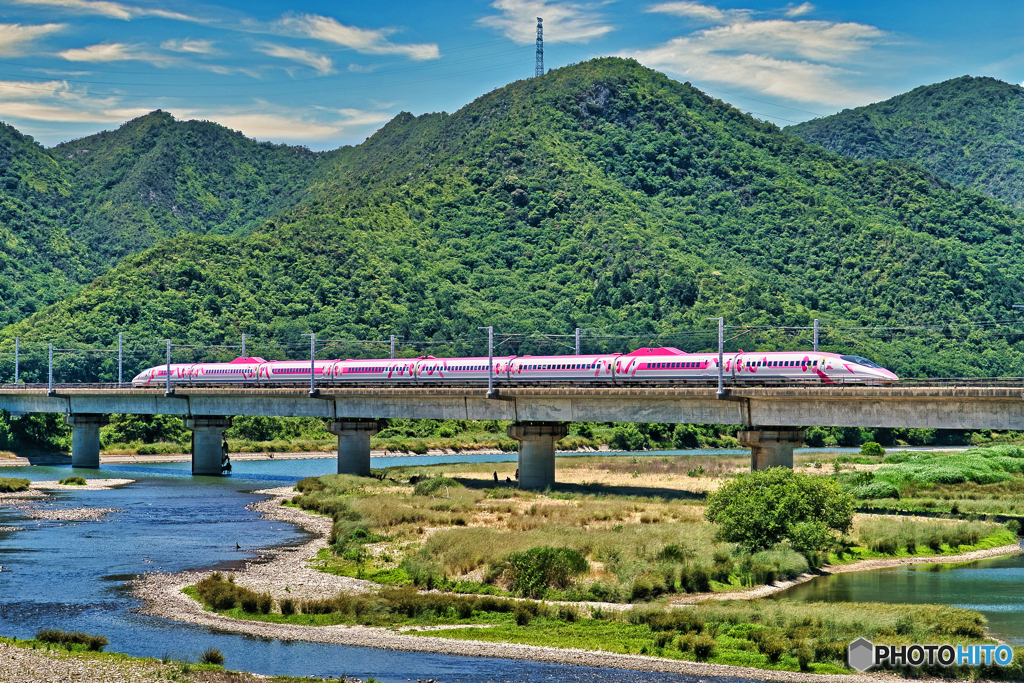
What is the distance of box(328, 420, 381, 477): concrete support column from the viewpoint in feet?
287

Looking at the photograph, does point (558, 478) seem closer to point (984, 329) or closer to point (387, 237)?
point (984, 329)

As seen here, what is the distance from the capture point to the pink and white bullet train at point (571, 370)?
65875 millimetres

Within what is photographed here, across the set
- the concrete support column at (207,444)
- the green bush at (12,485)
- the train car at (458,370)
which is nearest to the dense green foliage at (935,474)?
the train car at (458,370)

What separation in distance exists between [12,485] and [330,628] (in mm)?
54570

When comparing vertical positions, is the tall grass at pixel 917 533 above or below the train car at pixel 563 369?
below

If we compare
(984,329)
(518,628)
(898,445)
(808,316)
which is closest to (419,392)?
(518,628)

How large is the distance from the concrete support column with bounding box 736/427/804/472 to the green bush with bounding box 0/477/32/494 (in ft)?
167

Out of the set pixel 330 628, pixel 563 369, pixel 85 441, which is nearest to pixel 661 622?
pixel 330 628

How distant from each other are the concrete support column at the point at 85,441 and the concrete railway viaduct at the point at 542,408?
3.8 inches

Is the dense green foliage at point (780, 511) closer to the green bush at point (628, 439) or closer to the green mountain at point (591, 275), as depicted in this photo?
the green bush at point (628, 439)

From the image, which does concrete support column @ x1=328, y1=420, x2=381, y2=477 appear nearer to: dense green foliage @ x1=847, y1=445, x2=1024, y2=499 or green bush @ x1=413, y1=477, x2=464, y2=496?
green bush @ x1=413, y1=477, x2=464, y2=496

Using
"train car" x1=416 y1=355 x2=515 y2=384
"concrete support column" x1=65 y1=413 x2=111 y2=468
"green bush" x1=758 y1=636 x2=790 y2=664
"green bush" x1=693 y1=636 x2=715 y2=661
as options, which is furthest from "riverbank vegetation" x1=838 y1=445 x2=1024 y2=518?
"concrete support column" x1=65 y1=413 x2=111 y2=468

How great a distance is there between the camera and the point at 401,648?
32188mm

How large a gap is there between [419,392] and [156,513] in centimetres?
2067
